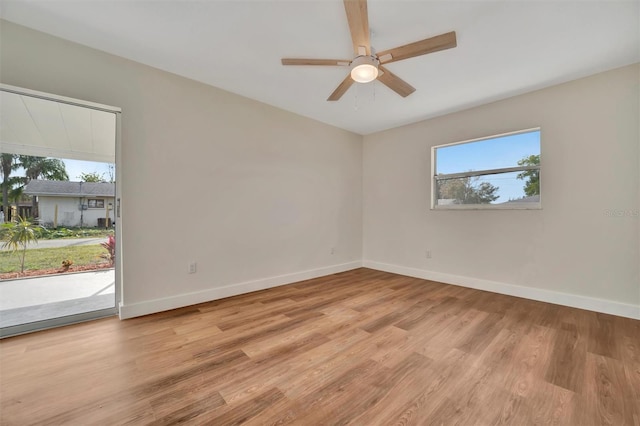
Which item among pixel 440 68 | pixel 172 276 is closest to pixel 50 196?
pixel 172 276

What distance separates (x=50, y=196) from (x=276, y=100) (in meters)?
2.59

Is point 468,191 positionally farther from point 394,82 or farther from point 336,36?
point 336,36

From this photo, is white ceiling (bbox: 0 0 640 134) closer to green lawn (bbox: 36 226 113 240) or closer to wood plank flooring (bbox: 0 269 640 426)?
green lawn (bbox: 36 226 113 240)

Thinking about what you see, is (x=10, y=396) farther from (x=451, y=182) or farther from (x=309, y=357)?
(x=451, y=182)

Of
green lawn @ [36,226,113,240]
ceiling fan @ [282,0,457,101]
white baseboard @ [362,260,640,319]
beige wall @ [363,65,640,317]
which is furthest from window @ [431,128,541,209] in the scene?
green lawn @ [36,226,113,240]

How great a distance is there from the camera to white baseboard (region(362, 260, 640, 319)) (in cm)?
260

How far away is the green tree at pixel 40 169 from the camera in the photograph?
2.20 m

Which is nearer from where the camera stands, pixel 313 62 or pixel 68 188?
pixel 313 62

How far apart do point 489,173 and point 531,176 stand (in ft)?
1.52

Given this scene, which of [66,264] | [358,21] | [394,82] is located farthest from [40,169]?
[394,82]

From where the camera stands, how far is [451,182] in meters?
3.89

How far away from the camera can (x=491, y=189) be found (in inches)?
138

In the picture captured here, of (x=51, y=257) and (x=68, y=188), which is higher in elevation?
(x=68, y=188)

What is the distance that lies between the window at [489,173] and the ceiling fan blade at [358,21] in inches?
103
